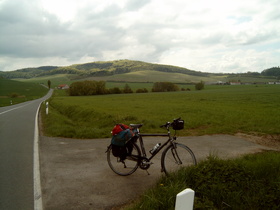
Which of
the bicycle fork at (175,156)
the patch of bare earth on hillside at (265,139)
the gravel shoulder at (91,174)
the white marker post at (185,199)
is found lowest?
the patch of bare earth on hillside at (265,139)

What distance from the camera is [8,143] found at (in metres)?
8.89

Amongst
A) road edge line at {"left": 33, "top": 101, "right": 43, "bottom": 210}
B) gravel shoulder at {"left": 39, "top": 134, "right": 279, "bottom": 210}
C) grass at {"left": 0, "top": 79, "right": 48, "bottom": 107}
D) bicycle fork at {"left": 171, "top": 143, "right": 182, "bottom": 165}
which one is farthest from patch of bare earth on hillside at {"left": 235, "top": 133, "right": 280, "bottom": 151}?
grass at {"left": 0, "top": 79, "right": 48, "bottom": 107}

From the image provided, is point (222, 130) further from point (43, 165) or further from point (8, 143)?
point (8, 143)

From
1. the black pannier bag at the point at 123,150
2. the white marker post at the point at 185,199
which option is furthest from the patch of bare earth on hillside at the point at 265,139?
the white marker post at the point at 185,199

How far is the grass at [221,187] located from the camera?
3.53m

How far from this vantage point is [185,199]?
89.3 inches

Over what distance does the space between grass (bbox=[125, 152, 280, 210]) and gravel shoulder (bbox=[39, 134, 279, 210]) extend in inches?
25.2

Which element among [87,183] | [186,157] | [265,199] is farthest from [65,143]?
[265,199]

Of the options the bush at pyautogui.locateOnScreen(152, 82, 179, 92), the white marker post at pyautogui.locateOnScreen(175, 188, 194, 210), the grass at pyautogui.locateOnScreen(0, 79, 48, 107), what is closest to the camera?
the white marker post at pyautogui.locateOnScreen(175, 188, 194, 210)

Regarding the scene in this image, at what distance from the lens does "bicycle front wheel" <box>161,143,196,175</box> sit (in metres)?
4.80

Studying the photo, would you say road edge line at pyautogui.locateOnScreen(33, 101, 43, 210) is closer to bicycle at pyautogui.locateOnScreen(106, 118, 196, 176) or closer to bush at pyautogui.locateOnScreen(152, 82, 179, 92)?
bicycle at pyautogui.locateOnScreen(106, 118, 196, 176)

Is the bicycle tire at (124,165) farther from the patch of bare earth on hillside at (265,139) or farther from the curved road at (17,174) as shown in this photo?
the patch of bare earth on hillside at (265,139)

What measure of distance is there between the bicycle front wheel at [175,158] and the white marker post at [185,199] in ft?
8.16

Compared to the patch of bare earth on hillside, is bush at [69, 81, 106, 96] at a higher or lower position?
higher
